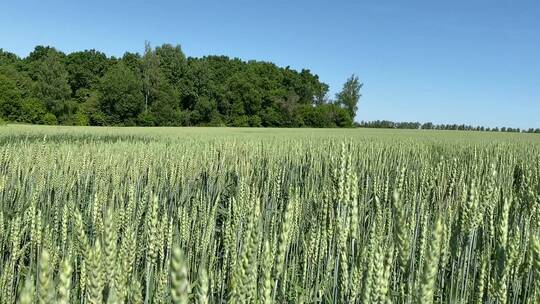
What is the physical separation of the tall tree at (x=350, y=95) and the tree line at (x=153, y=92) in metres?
0.18

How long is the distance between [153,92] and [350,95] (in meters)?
32.3

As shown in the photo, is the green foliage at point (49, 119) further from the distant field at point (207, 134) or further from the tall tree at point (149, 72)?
the distant field at point (207, 134)

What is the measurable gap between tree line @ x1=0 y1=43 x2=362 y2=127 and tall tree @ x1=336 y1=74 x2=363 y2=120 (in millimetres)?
175

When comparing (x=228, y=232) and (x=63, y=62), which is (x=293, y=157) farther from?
(x=63, y=62)

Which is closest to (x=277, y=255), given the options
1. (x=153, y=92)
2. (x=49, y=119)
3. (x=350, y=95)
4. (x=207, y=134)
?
(x=207, y=134)

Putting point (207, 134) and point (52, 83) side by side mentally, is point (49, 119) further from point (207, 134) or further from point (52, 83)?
point (207, 134)

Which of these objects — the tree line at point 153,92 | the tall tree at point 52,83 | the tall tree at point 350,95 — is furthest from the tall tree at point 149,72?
the tall tree at point 350,95

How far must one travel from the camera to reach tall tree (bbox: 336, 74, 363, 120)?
67.5 m

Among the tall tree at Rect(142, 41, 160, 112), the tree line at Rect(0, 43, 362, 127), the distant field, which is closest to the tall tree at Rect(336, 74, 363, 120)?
the tree line at Rect(0, 43, 362, 127)

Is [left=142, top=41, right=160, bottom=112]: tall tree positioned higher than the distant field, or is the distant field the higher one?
[left=142, top=41, right=160, bottom=112]: tall tree

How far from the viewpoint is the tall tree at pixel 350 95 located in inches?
2657

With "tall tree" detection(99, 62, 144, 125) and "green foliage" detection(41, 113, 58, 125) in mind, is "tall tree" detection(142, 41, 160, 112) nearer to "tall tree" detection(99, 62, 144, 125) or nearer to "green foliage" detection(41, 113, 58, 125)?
"tall tree" detection(99, 62, 144, 125)

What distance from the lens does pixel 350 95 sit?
6856 cm

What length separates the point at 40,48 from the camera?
Answer: 52062 millimetres
